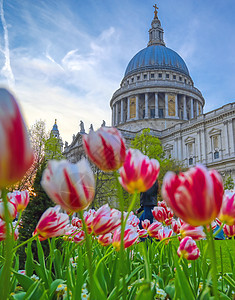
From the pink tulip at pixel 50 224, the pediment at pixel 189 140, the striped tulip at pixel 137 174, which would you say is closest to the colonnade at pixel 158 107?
the pediment at pixel 189 140

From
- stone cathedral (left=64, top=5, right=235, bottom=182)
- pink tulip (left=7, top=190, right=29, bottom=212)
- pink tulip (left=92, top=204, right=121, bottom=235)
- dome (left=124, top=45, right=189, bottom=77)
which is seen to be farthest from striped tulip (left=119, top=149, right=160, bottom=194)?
dome (left=124, top=45, right=189, bottom=77)

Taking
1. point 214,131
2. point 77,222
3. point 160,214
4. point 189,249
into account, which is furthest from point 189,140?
point 189,249

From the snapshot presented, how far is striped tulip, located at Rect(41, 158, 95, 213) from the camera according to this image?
2.83 ft

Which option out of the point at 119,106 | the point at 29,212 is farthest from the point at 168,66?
the point at 29,212

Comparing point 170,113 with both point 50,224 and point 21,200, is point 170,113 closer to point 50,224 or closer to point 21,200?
point 21,200

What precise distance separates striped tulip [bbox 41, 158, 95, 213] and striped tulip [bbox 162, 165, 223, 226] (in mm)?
271

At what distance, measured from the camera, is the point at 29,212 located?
4.03 metres

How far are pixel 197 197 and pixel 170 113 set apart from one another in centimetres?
5026

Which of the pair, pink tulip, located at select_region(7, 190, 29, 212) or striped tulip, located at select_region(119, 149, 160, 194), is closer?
striped tulip, located at select_region(119, 149, 160, 194)

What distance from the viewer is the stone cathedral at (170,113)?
34000 millimetres

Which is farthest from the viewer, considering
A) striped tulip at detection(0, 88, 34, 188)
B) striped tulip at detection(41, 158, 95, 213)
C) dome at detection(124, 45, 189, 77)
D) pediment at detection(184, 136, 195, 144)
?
dome at detection(124, 45, 189, 77)

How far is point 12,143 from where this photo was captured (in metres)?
0.64

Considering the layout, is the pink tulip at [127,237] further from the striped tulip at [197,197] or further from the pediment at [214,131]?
the pediment at [214,131]

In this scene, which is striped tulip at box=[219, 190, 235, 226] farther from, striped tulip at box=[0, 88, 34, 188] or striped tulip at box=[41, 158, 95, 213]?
striped tulip at box=[0, 88, 34, 188]
